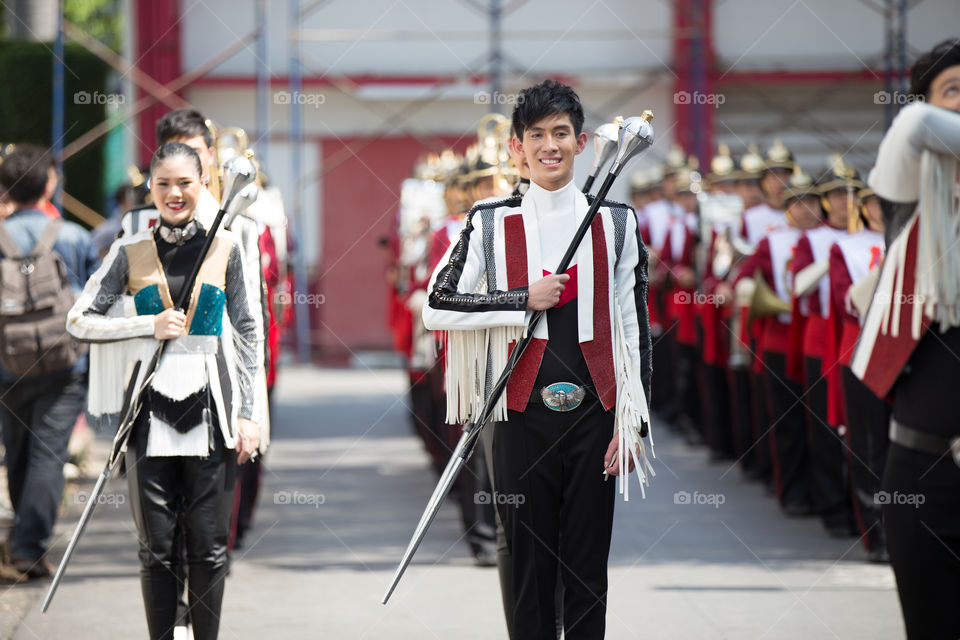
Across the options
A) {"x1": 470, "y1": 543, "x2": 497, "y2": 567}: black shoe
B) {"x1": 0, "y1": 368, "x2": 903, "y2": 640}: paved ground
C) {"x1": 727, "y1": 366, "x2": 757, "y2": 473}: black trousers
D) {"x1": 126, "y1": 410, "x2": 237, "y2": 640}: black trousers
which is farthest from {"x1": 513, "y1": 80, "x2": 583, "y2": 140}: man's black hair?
{"x1": 727, "y1": 366, "x2": 757, "y2": 473}: black trousers

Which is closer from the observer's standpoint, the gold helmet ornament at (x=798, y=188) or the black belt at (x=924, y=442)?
the black belt at (x=924, y=442)

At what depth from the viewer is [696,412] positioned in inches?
430

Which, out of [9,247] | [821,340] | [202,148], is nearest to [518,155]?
[202,148]

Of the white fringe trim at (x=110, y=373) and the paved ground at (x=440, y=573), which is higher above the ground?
the white fringe trim at (x=110, y=373)

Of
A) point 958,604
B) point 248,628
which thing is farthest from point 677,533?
point 958,604

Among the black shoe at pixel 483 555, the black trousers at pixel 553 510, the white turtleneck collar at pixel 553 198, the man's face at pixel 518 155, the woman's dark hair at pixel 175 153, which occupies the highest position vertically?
the woman's dark hair at pixel 175 153

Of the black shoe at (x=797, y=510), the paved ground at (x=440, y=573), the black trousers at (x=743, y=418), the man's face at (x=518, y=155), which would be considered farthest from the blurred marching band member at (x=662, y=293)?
the man's face at (x=518, y=155)

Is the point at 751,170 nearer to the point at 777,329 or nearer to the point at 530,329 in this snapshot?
the point at 777,329

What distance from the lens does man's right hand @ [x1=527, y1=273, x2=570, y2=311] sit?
3555 millimetres

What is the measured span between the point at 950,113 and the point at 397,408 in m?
10.3

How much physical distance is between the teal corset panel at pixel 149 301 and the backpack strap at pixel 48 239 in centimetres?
206

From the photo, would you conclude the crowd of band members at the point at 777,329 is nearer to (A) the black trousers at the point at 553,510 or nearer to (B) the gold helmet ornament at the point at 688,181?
(B) the gold helmet ornament at the point at 688,181

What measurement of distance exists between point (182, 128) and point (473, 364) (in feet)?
5.13

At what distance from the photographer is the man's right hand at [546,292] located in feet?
11.7
